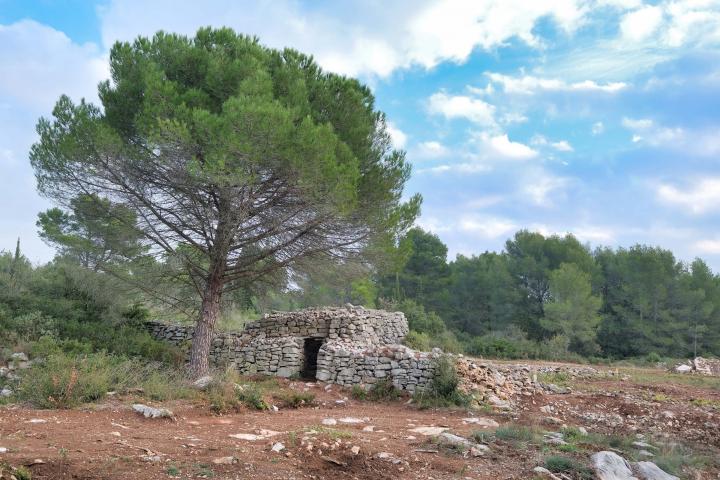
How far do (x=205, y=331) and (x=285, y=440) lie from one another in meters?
6.63

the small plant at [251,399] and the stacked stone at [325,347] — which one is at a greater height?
the stacked stone at [325,347]

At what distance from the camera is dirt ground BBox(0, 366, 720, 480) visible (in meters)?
4.76

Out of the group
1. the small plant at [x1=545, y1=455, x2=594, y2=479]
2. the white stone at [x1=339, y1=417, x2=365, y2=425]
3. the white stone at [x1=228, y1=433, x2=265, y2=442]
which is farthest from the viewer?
the white stone at [x1=339, y1=417, x2=365, y2=425]

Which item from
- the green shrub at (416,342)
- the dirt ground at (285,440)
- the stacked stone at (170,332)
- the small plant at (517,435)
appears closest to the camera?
the dirt ground at (285,440)

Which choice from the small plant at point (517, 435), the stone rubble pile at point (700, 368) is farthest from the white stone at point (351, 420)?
the stone rubble pile at point (700, 368)

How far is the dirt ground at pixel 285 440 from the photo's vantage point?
187 inches

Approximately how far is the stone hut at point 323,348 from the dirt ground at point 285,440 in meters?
1.84

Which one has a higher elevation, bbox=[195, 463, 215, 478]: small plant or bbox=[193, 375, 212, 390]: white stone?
bbox=[193, 375, 212, 390]: white stone

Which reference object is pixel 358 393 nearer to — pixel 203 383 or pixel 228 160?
pixel 203 383

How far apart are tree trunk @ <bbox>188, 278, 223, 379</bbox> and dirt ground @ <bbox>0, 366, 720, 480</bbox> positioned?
3284 millimetres

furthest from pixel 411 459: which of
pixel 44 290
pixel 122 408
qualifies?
pixel 44 290

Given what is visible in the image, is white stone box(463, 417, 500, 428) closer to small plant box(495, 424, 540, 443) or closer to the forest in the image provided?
small plant box(495, 424, 540, 443)

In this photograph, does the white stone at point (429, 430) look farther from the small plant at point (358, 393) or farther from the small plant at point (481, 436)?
the small plant at point (358, 393)

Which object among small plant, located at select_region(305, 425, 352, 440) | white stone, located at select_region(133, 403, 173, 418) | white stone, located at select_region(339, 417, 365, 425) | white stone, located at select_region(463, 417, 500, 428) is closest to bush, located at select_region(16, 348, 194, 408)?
white stone, located at select_region(133, 403, 173, 418)
